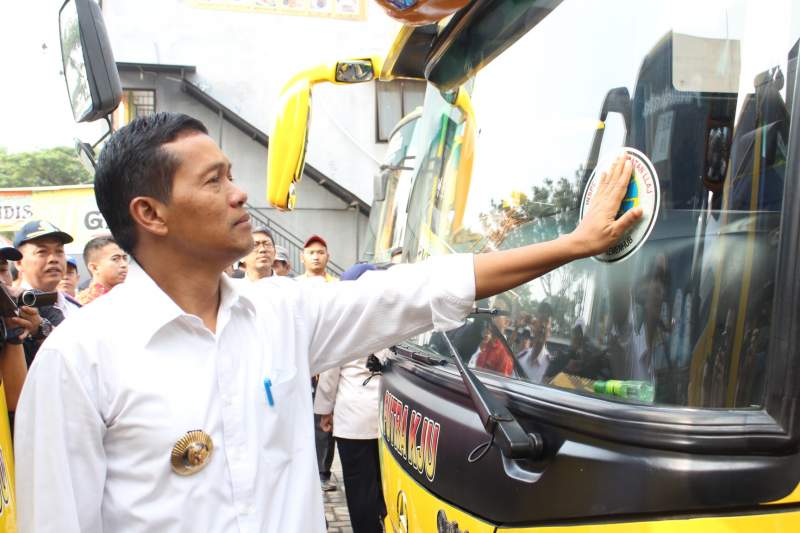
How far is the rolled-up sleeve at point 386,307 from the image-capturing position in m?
1.53

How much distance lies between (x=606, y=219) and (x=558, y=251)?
0.41ft

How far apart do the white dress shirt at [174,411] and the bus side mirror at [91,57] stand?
0.92 m

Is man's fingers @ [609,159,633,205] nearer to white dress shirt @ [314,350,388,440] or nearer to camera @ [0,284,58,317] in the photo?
camera @ [0,284,58,317]

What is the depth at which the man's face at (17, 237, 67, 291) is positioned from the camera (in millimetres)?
3566

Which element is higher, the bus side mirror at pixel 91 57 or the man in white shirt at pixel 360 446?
the bus side mirror at pixel 91 57

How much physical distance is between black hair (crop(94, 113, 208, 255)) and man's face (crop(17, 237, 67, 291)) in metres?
2.25

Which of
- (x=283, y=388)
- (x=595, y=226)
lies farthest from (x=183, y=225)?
(x=595, y=226)

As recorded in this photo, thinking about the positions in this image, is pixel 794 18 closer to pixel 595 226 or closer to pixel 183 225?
pixel 595 226

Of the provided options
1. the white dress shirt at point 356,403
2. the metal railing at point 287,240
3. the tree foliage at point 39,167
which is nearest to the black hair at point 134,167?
the white dress shirt at point 356,403

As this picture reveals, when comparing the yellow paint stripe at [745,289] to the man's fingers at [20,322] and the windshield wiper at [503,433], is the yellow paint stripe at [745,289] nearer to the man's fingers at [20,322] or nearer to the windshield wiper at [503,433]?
the windshield wiper at [503,433]

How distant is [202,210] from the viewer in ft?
4.95

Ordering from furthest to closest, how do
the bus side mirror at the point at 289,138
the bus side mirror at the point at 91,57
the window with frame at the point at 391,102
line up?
the window with frame at the point at 391,102
the bus side mirror at the point at 289,138
the bus side mirror at the point at 91,57

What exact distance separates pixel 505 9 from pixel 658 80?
0.56 metres

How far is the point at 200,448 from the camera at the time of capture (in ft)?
4.52
